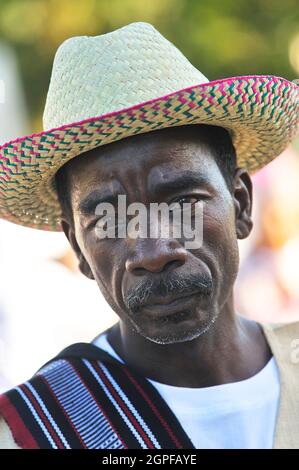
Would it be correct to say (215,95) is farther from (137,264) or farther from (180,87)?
(137,264)

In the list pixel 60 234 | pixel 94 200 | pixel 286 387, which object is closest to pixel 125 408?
pixel 286 387

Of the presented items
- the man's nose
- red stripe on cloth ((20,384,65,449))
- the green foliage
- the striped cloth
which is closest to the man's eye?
the man's nose

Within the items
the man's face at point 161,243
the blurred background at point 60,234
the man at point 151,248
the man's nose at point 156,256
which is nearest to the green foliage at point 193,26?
the blurred background at point 60,234

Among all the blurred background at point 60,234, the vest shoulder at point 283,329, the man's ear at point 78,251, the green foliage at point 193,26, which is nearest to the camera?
the man's ear at point 78,251

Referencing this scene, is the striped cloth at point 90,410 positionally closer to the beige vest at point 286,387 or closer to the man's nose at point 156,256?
the beige vest at point 286,387

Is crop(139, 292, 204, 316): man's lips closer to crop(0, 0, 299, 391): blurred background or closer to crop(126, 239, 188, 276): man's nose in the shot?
crop(126, 239, 188, 276): man's nose

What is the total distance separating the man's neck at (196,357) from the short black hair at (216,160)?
0.42m

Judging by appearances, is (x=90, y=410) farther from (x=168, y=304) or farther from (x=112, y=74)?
(x=112, y=74)

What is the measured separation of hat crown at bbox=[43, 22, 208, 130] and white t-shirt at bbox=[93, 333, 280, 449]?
34.3 inches

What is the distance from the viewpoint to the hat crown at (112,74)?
246cm

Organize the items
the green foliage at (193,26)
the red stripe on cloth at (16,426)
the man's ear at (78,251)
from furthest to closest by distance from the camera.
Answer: the green foliage at (193,26) < the man's ear at (78,251) < the red stripe on cloth at (16,426)

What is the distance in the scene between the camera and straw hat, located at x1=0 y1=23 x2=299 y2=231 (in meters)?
2.32

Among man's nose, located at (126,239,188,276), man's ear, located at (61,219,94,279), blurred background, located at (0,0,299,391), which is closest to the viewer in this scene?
man's nose, located at (126,239,188,276)
